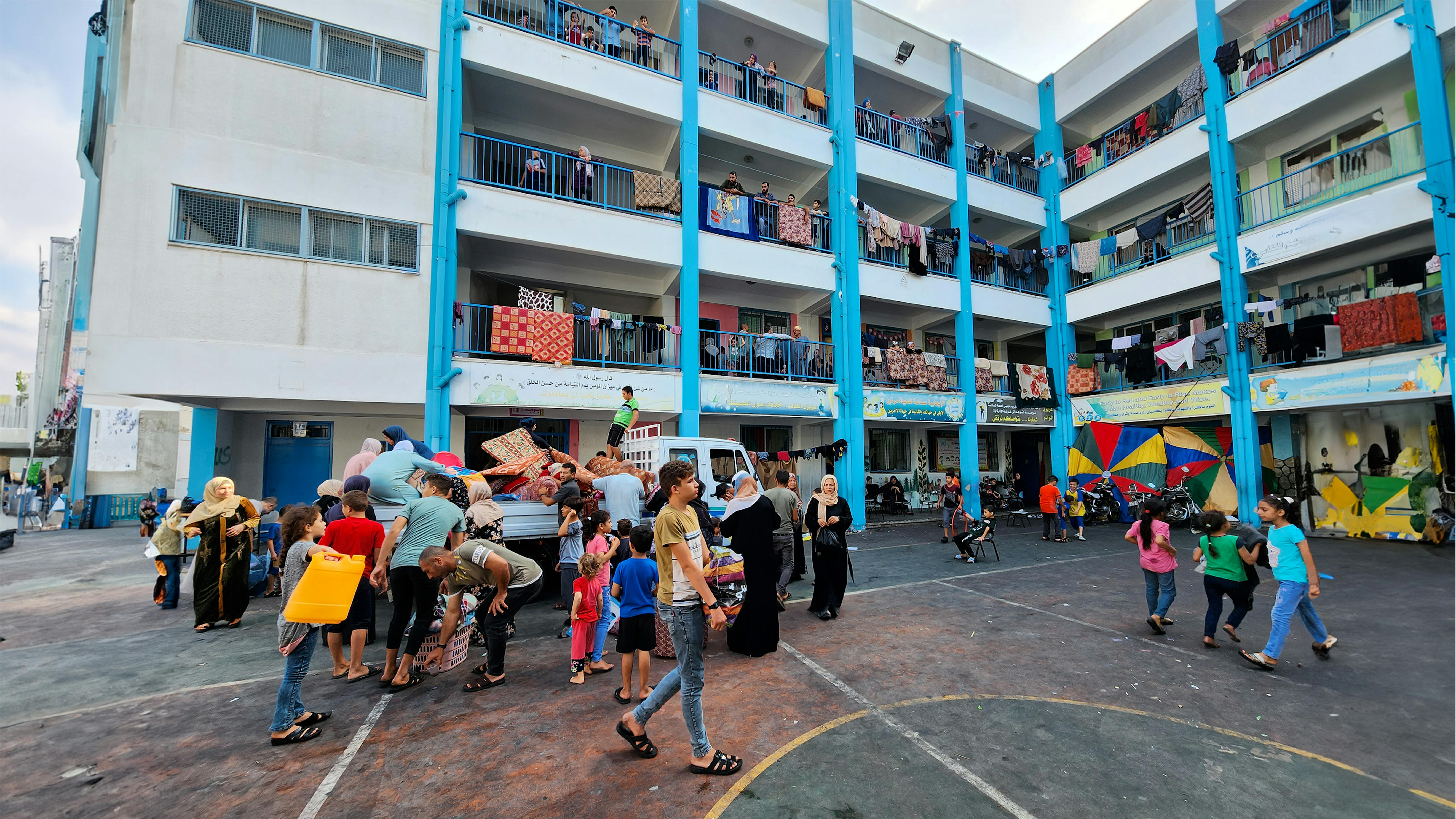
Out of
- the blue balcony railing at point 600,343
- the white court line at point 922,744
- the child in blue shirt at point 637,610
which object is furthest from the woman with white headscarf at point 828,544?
the blue balcony railing at point 600,343

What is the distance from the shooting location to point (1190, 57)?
1686 cm

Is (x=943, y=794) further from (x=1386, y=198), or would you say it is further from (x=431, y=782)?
(x=1386, y=198)

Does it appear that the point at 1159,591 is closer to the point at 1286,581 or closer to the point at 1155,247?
the point at 1286,581

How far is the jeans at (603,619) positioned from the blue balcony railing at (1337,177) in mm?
17747

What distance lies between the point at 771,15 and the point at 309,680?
18092 millimetres

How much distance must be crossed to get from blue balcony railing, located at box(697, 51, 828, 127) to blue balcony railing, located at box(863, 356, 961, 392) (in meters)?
7.57

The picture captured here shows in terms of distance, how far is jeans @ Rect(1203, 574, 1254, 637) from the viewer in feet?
17.1

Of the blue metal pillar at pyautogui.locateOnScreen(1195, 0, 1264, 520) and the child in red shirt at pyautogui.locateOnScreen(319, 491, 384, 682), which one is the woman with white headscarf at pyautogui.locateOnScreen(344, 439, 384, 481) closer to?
the child in red shirt at pyautogui.locateOnScreen(319, 491, 384, 682)

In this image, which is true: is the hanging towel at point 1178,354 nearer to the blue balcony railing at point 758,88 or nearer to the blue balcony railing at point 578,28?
the blue balcony railing at point 758,88

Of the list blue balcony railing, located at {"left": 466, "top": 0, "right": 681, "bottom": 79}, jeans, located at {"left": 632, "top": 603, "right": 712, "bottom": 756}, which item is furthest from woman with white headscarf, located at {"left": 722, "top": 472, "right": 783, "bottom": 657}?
blue balcony railing, located at {"left": 466, "top": 0, "right": 681, "bottom": 79}

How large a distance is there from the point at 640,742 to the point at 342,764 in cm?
186

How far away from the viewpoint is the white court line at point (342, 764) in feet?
9.61

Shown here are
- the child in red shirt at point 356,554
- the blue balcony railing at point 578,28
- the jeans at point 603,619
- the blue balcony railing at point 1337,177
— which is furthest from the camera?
the blue balcony railing at point 578,28

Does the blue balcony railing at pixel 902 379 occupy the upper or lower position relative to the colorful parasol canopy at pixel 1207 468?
upper
